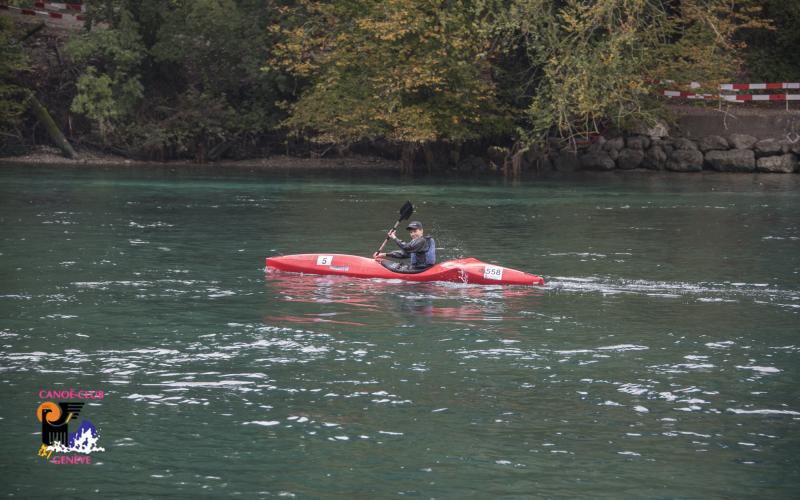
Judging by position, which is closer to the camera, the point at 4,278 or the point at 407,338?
the point at 407,338

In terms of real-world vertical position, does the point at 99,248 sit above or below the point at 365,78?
below

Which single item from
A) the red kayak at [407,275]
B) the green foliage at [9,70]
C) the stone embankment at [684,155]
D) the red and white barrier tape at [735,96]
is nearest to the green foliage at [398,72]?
the stone embankment at [684,155]

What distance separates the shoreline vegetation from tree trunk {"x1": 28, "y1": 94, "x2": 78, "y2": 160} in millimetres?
102

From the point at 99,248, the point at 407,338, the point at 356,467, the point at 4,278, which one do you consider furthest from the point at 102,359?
the point at 99,248

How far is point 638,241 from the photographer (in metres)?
22.9

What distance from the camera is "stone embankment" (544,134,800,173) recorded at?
4197cm

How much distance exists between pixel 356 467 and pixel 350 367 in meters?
3.13

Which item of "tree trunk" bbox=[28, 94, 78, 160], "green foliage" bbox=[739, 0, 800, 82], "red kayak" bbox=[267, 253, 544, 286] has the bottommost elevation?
"red kayak" bbox=[267, 253, 544, 286]

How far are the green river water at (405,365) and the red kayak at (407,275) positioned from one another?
0.20 m

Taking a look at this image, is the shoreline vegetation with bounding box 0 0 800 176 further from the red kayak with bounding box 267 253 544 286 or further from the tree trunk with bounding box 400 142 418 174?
the red kayak with bounding box 267 253 544 286

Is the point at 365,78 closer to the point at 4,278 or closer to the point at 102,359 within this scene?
the point at 4,278

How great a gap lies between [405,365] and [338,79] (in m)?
30.5

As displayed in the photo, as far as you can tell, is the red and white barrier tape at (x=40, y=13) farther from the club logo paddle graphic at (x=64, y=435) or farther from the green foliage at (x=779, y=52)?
the club logo paddle graphic at (x=64, y=435)

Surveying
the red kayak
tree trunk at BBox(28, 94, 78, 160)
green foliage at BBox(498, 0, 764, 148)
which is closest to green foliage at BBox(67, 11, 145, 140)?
tree trunk at BBox(28, 94, 78, 160)
